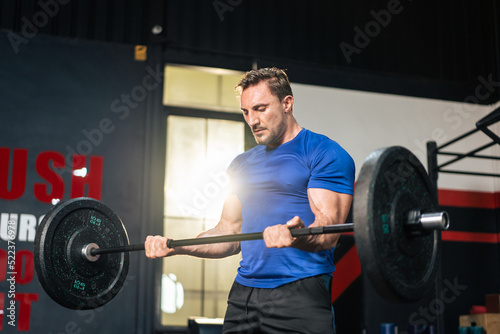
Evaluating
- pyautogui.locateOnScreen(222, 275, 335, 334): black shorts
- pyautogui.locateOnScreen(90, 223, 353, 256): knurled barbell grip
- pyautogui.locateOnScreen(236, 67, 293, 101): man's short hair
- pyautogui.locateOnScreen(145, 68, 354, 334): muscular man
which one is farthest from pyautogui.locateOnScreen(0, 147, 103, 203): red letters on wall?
pyautogui.locateOnScreen(222, 275, 335, 334): black shorts

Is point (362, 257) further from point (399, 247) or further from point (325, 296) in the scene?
point (325, 296)

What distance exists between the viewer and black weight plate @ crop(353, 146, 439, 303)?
1794 mm

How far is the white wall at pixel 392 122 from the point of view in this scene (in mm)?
5648

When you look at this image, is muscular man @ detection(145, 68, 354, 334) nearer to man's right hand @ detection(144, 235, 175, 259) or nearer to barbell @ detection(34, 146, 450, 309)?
man's right hand @ detection(144, 235, 175, 259)

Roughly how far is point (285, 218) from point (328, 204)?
0.17 metres

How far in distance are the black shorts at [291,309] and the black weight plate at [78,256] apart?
881 millimetres

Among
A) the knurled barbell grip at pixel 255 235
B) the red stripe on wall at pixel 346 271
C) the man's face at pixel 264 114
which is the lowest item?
the red stripe on wall at pixel 346 271

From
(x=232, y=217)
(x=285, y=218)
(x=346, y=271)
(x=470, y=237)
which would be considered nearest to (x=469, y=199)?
(x=470, y=237)

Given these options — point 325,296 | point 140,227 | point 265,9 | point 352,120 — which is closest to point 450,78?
point 352,120

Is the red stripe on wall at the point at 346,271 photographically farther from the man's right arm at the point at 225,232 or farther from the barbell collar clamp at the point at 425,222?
the barbell collar clamp at the point at 425,222

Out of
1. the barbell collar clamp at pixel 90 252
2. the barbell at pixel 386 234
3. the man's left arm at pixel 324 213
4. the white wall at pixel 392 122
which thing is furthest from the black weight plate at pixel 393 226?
the white wall at pixel 392 122

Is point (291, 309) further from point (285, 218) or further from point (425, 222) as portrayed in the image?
point (425, 222)

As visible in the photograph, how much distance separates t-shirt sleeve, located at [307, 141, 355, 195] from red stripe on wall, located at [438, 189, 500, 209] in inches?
153

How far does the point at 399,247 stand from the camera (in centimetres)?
192
